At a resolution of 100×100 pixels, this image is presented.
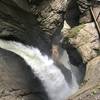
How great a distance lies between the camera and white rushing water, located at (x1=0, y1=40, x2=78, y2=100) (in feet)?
37.3

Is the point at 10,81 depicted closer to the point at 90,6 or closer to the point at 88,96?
the point at 88,96

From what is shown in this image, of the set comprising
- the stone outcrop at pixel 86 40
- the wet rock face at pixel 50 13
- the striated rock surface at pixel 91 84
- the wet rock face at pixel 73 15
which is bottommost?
the striated rock surface at pixel 91 84

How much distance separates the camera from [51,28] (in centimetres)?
1327

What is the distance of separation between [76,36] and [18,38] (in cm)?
328

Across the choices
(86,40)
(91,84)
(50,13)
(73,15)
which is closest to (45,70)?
(91,84)

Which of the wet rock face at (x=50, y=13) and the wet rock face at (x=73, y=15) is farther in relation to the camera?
the wet rock face at (x=73, y=15)

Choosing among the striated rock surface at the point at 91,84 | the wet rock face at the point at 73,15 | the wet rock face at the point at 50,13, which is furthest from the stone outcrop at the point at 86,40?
the wet rock face at the point at 73,15

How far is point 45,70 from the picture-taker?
1196 centimetres

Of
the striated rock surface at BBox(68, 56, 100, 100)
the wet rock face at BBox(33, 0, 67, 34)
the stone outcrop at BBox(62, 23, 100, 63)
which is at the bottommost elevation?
the striated rock surface at BBox(68, 56, 100, 100)

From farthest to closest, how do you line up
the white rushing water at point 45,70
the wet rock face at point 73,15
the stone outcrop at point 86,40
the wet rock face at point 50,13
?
the wet rock face at point 73,15, the stone outcrop at point 86,40, the wet rock face at point 50,13, the white rushing water at point 45,70

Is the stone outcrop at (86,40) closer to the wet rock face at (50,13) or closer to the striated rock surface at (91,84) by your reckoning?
the striated rock surface at (91,84)

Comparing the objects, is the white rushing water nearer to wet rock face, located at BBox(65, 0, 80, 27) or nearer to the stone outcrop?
the stone outcrop

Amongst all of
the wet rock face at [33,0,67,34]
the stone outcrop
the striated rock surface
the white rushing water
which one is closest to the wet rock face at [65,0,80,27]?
the stone outcrop

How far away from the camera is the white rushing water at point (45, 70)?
11383 mm
